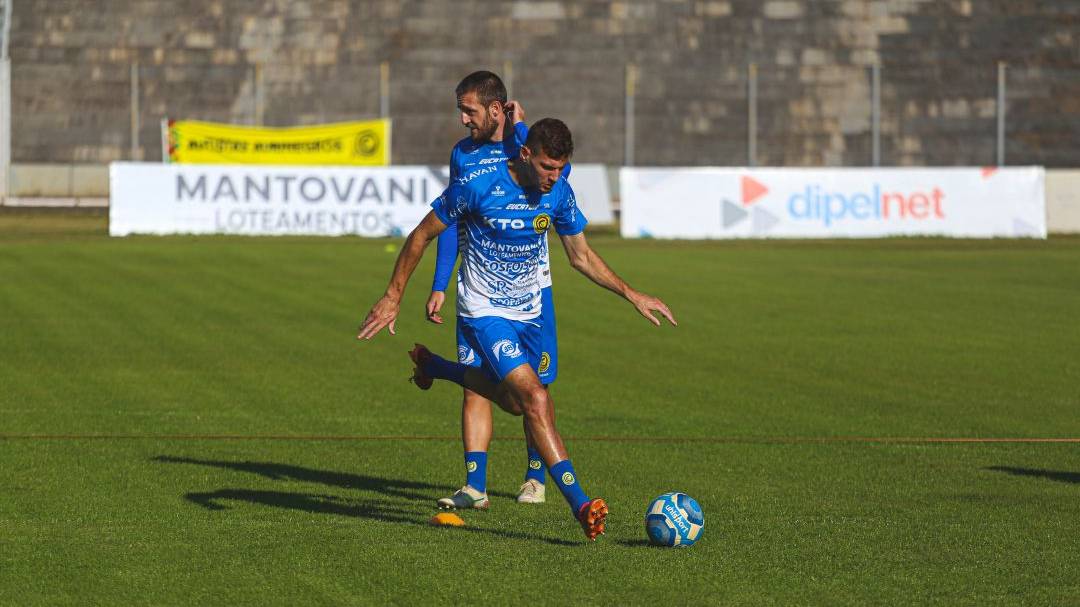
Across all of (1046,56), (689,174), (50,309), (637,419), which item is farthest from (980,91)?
(637,419)

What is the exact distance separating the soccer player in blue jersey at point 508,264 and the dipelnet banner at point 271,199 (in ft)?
92.1

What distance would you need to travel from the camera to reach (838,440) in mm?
11867

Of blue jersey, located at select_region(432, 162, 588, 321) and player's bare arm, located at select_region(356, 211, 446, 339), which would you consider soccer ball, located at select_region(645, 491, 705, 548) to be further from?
player's bare arm, located at select_region(356, 211, 446, 339)

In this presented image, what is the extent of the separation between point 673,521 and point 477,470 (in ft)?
5.56

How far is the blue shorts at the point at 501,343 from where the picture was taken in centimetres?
859

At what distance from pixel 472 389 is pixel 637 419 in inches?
146

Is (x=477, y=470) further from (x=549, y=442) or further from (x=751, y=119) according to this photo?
(x=751, y=119)

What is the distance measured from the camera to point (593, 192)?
42.3 metres

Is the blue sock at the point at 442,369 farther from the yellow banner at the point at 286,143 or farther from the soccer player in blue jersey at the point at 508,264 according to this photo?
the yellow banner at the point at 286,143

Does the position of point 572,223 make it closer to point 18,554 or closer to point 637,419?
point 18,554

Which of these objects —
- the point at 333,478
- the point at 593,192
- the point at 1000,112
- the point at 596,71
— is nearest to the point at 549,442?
the point at 333,478

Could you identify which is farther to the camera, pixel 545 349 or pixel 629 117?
pixel 629 117

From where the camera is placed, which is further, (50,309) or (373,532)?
(50,309)

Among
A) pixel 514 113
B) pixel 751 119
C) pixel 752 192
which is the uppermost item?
pixel 751 119
